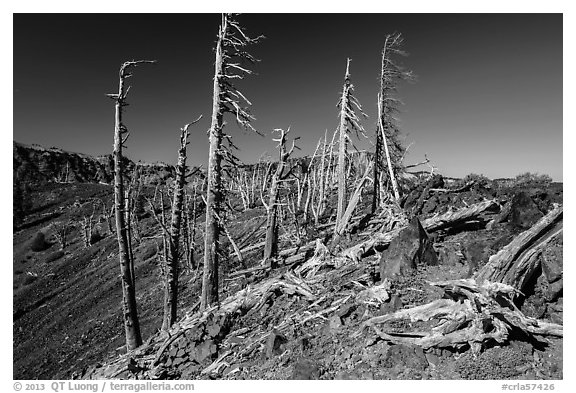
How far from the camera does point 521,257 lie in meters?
5.29

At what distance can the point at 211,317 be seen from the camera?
7.33 metres

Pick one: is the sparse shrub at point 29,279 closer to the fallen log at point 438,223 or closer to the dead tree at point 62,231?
the dead tree at point 62,231

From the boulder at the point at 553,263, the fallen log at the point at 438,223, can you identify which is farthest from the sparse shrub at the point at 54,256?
the boulder at the point at 553,263

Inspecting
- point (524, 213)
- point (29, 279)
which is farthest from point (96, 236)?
point (524, 213)

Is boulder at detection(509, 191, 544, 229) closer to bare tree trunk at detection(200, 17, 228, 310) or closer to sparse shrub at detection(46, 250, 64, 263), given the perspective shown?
bare tree trunk at detection(200, 17, 228, 310)

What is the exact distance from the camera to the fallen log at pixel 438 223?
8.23 metres

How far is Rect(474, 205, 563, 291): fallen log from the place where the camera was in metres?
5.16

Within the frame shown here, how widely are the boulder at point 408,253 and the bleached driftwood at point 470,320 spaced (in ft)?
4.69

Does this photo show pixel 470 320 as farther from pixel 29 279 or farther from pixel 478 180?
pixel 29 279

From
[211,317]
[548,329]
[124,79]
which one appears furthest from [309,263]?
[124,79]

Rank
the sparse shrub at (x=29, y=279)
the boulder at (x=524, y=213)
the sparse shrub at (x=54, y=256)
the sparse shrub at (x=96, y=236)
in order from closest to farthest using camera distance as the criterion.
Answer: the boulder at (x=524, y=213)
the sparse shrub at (x=29, y=279)
the sparse shrub at (x=54, y=256)
the sparse shrub at (x=96, y=236)

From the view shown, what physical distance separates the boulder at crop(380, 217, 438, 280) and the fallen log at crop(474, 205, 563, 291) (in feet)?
4.91

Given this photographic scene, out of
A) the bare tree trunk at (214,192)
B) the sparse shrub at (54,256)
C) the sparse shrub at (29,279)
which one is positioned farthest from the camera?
the sparse shrub at (54,256)
